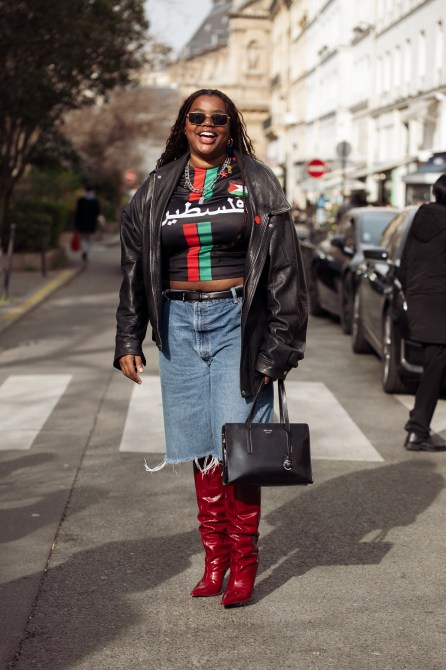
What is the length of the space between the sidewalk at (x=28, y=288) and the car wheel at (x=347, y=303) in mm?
3929

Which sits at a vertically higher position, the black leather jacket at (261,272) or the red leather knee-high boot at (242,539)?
the black leather jacket at (261,272)

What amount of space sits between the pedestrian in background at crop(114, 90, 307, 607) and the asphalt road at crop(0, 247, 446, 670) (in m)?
0.34

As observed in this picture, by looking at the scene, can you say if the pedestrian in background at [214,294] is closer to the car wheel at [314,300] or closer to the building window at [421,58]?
the car wheel at [314,300]

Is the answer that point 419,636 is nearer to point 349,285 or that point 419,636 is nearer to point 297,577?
point 297,577

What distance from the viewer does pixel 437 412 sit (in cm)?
964

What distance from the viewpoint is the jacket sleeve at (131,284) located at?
187 inches

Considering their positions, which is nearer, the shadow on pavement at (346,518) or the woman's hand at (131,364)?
the woman's hand at (131,364)

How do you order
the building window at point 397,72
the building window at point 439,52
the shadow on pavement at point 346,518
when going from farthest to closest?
the building window at point 397,72, the building window at point 439,52, the shadow on pavement at point 346,518

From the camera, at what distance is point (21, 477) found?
7.03 m

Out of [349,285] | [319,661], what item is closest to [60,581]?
[319,661]

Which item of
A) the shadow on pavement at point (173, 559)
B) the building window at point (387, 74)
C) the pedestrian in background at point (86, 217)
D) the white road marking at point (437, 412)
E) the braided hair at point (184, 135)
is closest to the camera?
the shadow on pavement at point (173, 559)

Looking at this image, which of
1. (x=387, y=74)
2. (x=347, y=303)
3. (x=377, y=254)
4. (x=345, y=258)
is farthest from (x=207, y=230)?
(x=387, y=74)

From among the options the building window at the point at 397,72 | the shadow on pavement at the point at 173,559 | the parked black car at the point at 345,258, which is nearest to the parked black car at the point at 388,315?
the parked black car at the point at 345,258

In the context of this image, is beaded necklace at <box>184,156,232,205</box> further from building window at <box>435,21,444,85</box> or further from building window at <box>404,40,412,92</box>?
building window at <box>404,40,412,92</box>
